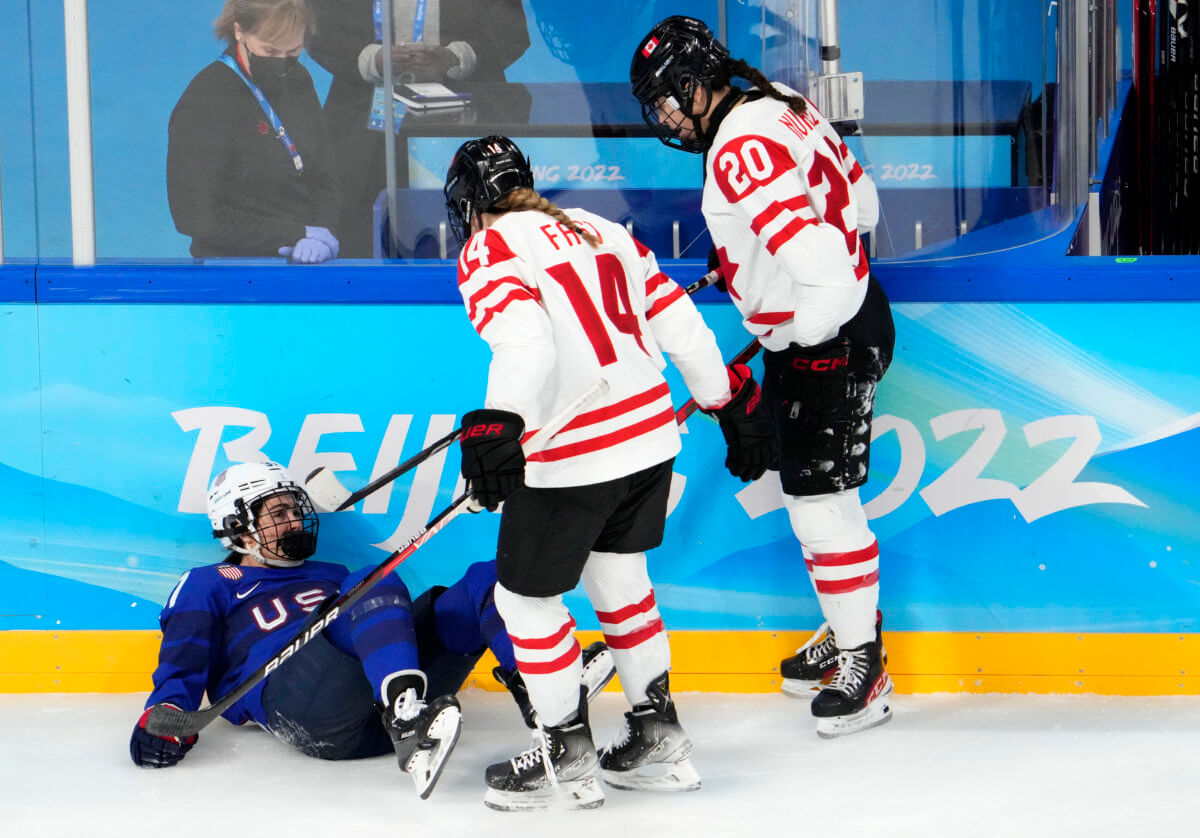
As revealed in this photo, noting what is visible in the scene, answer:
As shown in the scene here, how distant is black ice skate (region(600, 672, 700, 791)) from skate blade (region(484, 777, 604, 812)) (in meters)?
0.09

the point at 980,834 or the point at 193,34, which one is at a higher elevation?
the point at 193,34

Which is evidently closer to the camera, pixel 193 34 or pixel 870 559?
pixel 870 559

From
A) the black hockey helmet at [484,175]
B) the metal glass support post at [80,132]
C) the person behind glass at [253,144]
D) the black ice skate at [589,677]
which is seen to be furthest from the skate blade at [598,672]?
the metal glass support post at [80,132]

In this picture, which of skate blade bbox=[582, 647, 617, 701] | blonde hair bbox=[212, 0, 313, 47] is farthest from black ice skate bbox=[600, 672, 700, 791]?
blonde hair bbox=[212, 0, 313, 47]

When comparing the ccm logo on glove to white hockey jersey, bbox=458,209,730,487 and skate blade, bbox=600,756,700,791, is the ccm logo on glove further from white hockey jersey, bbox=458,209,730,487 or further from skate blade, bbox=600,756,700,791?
skate blade, bbox=600,756,700,791

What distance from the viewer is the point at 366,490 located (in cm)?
255

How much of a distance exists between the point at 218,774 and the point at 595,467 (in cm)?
97

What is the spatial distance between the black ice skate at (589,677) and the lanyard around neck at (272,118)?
49.7 inches

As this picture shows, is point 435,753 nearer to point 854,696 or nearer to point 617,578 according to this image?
point 617,578

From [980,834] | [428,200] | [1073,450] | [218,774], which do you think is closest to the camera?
[980,834]

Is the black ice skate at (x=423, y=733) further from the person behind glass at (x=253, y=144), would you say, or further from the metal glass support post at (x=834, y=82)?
the metal glass support post at (x=834, y=82)

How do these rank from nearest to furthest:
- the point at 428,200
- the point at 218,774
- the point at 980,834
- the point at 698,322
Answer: the point at 980,834 → the point at 698,322 → the point at 218,774 → the point at 428,200

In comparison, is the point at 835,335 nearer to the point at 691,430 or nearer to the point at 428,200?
the point at 691,430

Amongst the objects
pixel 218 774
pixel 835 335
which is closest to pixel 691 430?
pixel 835 335
